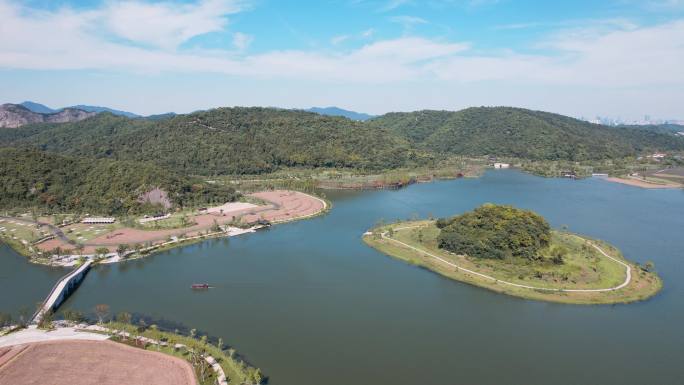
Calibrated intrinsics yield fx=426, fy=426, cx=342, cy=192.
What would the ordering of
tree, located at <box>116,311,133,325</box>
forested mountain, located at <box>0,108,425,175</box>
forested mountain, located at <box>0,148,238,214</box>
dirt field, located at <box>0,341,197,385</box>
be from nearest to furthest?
1. dirt field, located at <box>0,341,197,385</box>
2. tree, located at <box>116,311,133,325</box>
3. forested mountain, located at <box>0,148,238,214</box>
4. forested mountain, located at <box>0,108,425,175</box>

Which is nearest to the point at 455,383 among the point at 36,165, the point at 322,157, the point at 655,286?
the point at 655,286

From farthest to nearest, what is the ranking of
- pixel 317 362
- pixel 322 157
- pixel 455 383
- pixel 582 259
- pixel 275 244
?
1. pixel 322 157
2. pixel 275 244
3. pixel 582 259
4. pixel 317 362
5. pixel 455 383

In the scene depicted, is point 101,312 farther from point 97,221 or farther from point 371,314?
point 97,221

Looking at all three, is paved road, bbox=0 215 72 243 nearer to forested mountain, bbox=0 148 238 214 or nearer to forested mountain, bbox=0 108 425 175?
forested mountain, bbox=0 148 238 214

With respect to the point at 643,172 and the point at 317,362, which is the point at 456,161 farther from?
the point at 317,362

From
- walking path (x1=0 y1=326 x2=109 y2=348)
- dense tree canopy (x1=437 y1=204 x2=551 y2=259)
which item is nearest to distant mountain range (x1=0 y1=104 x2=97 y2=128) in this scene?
walking path (x1=0 y1=326 x2=109 y2=348)

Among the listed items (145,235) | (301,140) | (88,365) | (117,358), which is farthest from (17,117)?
(117,358)
